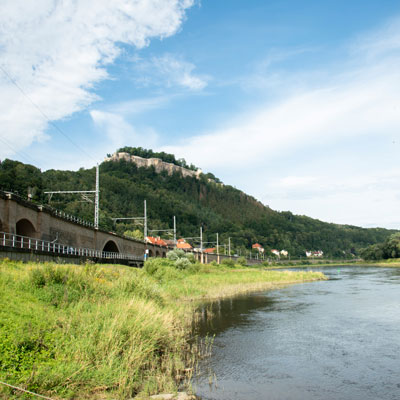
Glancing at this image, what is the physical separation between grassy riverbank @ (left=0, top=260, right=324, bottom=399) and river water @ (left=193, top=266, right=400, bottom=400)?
1509 mm

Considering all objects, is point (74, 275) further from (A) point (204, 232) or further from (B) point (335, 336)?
(A) point (204, 232)

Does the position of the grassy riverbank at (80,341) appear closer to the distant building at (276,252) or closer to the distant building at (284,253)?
the distant building at (276,252)

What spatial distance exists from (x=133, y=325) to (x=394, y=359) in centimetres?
916

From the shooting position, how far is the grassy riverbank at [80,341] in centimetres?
877

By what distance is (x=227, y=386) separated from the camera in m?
11.1

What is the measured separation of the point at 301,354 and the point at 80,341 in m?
8.43

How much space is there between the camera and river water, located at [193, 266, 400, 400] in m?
11.0

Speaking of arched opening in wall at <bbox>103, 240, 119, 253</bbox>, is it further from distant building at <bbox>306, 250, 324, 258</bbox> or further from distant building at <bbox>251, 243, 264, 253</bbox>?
distant building at <bbox>306, 250, 324, 258</bbox>

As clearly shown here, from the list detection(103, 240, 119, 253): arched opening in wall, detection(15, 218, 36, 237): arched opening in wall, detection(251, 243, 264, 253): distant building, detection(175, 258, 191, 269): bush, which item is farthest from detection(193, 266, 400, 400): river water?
detection(251, 243, 264, 253): distant building

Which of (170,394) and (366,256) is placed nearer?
(170,394)

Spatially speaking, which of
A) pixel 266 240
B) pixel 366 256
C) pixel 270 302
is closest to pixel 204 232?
pixel 266 240

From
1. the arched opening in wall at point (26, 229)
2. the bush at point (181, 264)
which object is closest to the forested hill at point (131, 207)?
the bush at point (181, 264)

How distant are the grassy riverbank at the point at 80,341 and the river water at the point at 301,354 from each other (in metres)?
1.51

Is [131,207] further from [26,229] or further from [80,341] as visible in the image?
[80,341]
